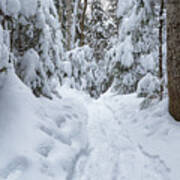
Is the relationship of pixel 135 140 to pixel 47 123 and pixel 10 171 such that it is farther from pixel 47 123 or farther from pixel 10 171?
pixel 10 171

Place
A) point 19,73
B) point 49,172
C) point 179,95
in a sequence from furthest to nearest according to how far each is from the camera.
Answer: point 19,73 < point 179,95 < point 49,172

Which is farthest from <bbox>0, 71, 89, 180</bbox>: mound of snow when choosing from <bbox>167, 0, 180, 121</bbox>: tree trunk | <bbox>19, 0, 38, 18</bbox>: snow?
<bbox>167, 0, 180, 121</bbox>: tree trunk

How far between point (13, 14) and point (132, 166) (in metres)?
2.78

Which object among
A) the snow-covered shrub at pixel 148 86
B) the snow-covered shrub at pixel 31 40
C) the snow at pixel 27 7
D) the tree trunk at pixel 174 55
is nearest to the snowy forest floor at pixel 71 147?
the tree trunk at pixel 174 55

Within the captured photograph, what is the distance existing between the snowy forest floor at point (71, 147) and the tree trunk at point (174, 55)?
1.12ft

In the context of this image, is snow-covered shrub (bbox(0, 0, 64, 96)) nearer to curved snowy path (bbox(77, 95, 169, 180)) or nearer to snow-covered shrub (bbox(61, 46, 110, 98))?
curved snowy path (bbox(77, 95, 169, 180))

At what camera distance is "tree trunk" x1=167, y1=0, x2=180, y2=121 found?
383cm

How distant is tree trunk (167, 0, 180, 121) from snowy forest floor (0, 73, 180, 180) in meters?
0.34

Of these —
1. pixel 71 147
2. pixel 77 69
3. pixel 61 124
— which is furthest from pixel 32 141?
pixel 77 69

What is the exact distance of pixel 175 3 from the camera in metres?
3.86

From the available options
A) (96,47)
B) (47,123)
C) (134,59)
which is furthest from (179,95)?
(96,47)

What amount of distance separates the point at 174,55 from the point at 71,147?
8.02 feet

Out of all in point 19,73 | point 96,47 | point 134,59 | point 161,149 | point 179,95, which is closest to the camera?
point 161,149

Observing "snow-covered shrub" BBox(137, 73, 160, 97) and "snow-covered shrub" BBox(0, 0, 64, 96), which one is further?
A: "snow-covered shrub" BBox(137, 73, 160, 97)
